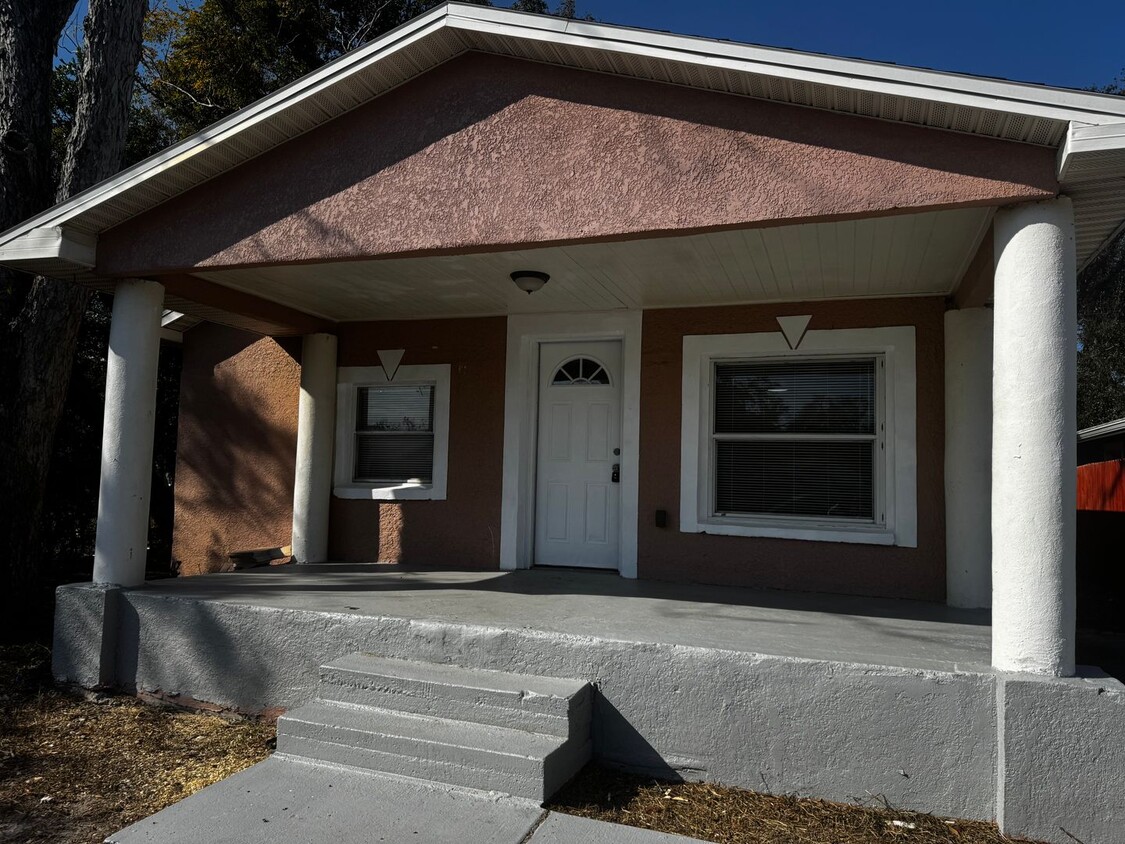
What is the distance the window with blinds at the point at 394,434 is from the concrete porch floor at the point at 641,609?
4.16 ft

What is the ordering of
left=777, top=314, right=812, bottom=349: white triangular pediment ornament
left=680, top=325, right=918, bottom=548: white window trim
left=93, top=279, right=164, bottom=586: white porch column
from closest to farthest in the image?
1. left=93, top=279, right=164, bottom=586: white porch column
2. left=680, top=325, right=918, bottom=548: white window trim
3. left=777, top=314, right=812, bottom=349: white triangular pediment ornament

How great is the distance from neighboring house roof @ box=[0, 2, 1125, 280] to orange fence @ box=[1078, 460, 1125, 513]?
226 inches

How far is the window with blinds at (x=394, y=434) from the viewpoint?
8016 millimetres

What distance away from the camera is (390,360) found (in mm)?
8055

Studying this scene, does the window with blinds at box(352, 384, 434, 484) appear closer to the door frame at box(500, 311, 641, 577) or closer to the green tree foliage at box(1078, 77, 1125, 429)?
the door frame at box(500, 311, 641, 577)

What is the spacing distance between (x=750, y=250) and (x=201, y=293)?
441 cm

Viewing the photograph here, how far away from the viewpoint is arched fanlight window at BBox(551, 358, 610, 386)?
7.43m

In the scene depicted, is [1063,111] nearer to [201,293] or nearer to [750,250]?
[750,250]

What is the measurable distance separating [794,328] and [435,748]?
14.7 ft

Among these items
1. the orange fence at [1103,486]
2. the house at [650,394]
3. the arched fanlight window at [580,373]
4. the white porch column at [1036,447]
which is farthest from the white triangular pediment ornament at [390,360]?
the orange fence at [1103,486]

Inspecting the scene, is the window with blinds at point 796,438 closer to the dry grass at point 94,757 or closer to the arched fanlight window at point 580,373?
the arched fanlight window at point 580,373

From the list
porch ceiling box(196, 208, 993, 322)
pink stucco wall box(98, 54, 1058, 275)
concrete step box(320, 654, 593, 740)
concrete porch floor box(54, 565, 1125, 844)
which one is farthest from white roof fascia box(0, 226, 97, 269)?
concrete step box(320, 654, 593, 740)

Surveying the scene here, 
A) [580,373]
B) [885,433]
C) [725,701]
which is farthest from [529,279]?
[725,701]

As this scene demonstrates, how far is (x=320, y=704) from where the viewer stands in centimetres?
450
